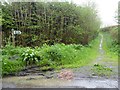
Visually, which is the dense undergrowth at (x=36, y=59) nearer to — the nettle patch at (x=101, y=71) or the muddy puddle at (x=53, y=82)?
the muddy puddle at (x=53, y=82)

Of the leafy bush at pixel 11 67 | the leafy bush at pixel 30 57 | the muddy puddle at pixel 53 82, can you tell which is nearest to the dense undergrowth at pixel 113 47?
the leafy bush at pixel 30 57

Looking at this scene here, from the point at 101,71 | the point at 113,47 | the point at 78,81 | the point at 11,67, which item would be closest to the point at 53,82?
the point at 78,81

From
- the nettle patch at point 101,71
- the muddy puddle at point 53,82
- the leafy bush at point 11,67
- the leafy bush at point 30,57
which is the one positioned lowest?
the muddy puddle at point 53,82

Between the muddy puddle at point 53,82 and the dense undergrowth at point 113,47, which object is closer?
the muddy puddle at point 53,82

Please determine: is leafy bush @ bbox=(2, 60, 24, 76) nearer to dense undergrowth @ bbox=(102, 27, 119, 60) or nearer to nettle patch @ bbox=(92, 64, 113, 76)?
nettle patch @ bbox=(92, 64, 113, 76)

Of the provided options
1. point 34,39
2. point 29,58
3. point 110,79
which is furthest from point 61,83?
point 34,39

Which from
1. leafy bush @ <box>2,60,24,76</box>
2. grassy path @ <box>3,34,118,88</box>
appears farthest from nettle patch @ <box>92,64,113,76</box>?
leafy bush @ <box>2,60,24,76</box>

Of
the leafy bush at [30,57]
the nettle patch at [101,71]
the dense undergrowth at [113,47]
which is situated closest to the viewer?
the nettle patch at [101,71]

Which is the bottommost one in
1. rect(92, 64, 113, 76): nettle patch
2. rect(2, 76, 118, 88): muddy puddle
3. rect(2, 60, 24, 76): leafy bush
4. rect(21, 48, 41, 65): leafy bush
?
rect(2, 76, 118, 88): muddy puddle

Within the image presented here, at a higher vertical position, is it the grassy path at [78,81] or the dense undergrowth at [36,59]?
the dense undergrowth at [36,59]

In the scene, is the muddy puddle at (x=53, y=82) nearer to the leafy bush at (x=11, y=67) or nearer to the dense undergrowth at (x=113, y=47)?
the leafy bush at (x=11, y=67)

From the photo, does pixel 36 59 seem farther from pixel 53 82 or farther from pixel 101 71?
pixel 101 71

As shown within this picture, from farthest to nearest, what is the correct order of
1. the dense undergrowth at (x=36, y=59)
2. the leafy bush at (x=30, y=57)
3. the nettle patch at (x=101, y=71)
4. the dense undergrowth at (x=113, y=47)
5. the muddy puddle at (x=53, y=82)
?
the dense undergrowth at (x=113, y=47) → the leafy bush at (x=30, y=57) → the dense undergrowth at (x=36, y=59) → the nettle patch at (x=101, y=71) → the muddy puddle at (x=53, y=82)

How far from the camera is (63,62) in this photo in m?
7.25
